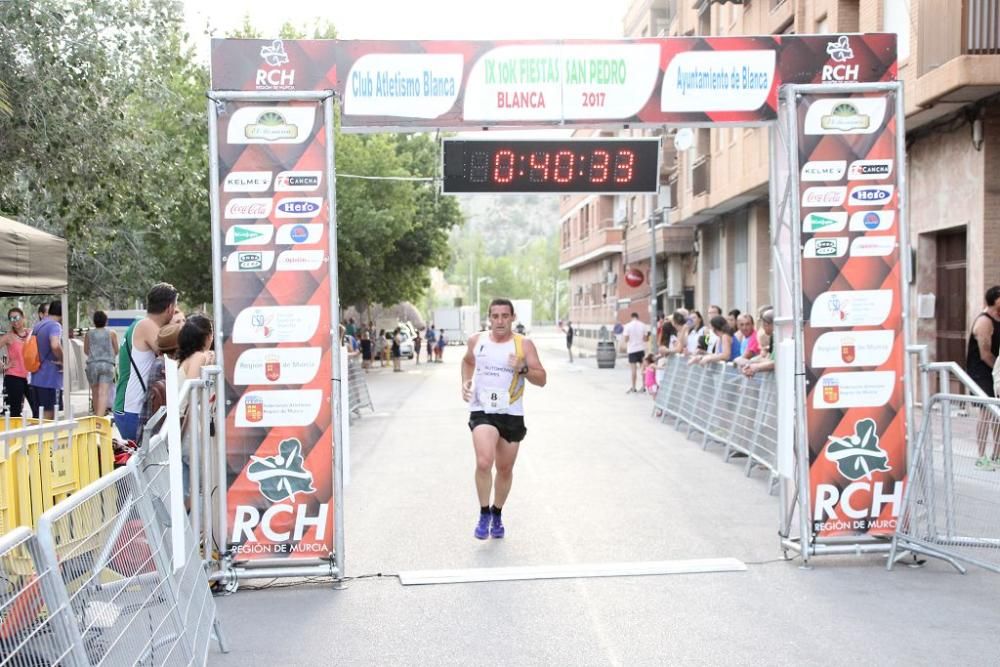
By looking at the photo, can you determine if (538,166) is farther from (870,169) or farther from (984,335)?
(984,335)

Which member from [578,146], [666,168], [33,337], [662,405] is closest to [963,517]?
[578,146]

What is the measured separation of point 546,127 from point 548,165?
5.36ft

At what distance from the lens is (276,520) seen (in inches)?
271

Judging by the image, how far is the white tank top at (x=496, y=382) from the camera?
803 cm

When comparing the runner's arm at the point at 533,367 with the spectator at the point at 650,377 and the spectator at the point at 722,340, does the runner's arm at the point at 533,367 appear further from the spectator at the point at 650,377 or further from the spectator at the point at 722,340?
the spectator at the point at 650,377

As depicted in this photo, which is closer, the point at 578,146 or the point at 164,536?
the point at 164,536

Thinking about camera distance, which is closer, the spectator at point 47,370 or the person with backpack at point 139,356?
the person with backpack at point 139,356

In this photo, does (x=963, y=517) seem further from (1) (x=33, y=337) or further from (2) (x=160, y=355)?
(1) (x=33, y=337)

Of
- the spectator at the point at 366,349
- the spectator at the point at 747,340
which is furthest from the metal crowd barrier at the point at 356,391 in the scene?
the spectator at the point at 366,349

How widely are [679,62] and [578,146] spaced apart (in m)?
1.86

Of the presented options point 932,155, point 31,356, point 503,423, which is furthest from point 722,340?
point 31,356

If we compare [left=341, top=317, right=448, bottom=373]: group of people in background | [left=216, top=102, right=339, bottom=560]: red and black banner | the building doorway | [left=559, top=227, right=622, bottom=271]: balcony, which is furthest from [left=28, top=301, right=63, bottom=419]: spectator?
[left=559, top=227, right=622, bottom=271]: balcony

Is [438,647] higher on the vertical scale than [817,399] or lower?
lower

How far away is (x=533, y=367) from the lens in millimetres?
8102
